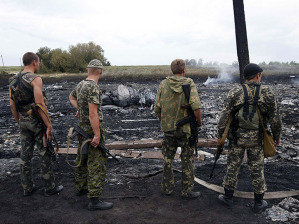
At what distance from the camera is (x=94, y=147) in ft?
10.3

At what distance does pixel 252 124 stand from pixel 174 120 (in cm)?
104

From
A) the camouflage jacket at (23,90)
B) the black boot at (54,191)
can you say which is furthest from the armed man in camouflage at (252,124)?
the camouflage jacket at (23,90)

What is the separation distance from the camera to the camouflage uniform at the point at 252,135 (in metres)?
2.96

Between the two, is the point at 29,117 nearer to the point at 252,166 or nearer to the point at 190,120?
the point at 190,120

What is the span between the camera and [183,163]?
333 centimetres

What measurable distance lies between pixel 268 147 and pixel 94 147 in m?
2.38

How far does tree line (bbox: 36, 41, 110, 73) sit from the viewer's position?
35438 mm

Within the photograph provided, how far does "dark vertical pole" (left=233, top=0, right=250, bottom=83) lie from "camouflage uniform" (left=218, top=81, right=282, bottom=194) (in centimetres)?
181

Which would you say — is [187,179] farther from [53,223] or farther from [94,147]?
[53,223]

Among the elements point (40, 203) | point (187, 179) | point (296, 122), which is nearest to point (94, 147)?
point (40, 203)

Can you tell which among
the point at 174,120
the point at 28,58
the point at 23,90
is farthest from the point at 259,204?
the point at 28,58

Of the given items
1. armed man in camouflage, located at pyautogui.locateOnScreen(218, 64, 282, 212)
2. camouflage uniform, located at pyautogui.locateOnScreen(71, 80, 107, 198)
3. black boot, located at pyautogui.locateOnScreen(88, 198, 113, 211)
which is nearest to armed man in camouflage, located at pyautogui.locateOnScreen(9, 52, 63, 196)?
camouflage uniform, located at pyautogui.locateOnScreen(71, 80, 107, 198)

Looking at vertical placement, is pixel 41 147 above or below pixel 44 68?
below

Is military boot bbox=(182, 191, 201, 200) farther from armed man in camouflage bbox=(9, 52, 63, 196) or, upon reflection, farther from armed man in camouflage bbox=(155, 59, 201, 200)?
armed man in camouflage bbox=(9, 52, 63, 196)
